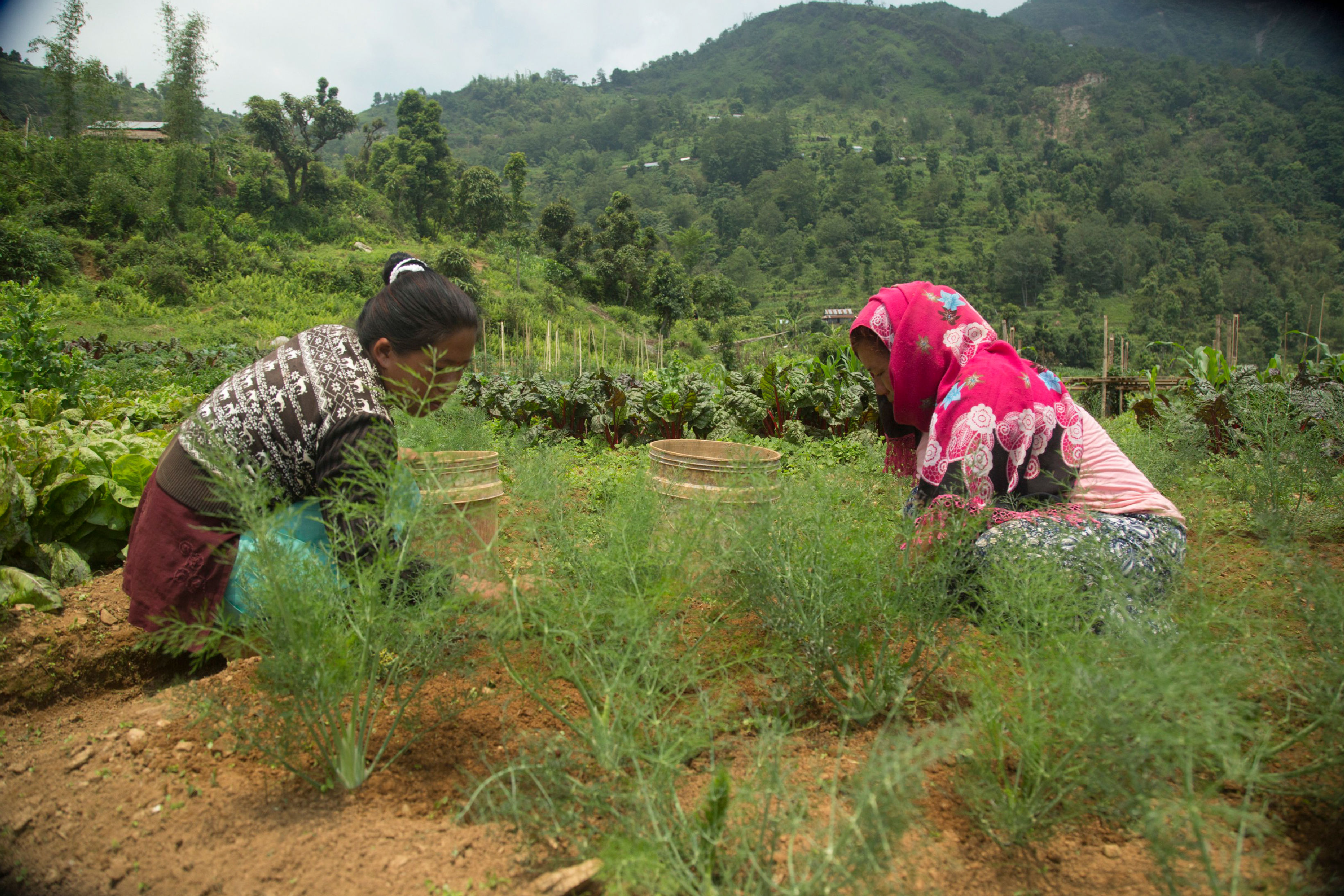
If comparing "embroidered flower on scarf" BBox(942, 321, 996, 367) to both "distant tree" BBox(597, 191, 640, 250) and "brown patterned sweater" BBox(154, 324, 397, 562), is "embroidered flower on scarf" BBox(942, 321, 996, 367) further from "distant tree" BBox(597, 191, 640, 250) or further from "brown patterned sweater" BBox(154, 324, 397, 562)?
"distant tree" BBox(597, 191, 640, 250)

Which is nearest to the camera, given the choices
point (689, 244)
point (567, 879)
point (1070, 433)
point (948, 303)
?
point (567, 879)

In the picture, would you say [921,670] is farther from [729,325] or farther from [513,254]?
A: [513,254]

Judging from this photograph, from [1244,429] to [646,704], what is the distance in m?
4.73

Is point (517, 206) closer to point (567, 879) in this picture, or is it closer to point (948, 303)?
point (948, 303)

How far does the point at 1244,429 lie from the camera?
13.8 feet

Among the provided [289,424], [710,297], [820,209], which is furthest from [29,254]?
[820,209]

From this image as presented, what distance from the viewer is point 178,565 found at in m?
1.89

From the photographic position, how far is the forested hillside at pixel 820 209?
27234mm

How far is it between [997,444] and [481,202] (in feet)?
128

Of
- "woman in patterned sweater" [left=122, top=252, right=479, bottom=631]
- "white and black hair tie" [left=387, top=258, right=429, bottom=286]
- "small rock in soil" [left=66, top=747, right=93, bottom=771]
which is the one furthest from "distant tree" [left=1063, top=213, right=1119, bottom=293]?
"small rock in soil" [left=66, top=747, right=93, bottom=771]

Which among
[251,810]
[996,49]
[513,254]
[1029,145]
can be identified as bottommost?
[251,810]

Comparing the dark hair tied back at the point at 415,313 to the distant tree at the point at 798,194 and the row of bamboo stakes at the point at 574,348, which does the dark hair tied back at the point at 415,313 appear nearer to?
the row of bamboo stakes at the point at 574,348

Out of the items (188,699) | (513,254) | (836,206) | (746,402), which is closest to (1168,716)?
(188,699)

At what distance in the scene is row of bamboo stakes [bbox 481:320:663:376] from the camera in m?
14.3
